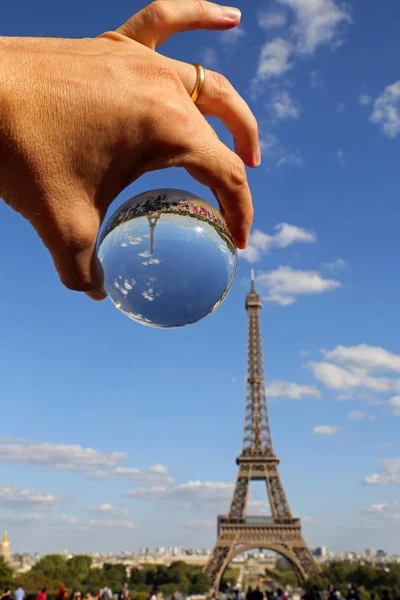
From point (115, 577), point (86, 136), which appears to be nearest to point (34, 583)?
point (115, 577)

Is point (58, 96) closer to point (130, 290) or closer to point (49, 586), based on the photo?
point (130, 290)

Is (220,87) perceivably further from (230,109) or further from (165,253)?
(165,253)

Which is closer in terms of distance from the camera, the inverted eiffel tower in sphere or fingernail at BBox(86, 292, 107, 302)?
fingernail at BBox(86, 292, 107, 302)

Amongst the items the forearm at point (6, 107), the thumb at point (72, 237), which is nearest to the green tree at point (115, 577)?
the thumb at point (72, 237)

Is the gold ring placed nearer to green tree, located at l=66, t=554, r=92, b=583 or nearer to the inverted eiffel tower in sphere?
the inverted eiffel tower in sphere

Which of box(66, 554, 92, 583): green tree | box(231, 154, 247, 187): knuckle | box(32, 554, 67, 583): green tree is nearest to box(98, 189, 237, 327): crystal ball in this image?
box(231, 154, 247, 187): knuckle

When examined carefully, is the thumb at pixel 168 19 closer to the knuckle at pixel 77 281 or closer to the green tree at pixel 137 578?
the knuckle at pixel 77 281

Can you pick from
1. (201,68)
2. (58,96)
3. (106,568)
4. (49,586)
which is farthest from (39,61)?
(106,568)
